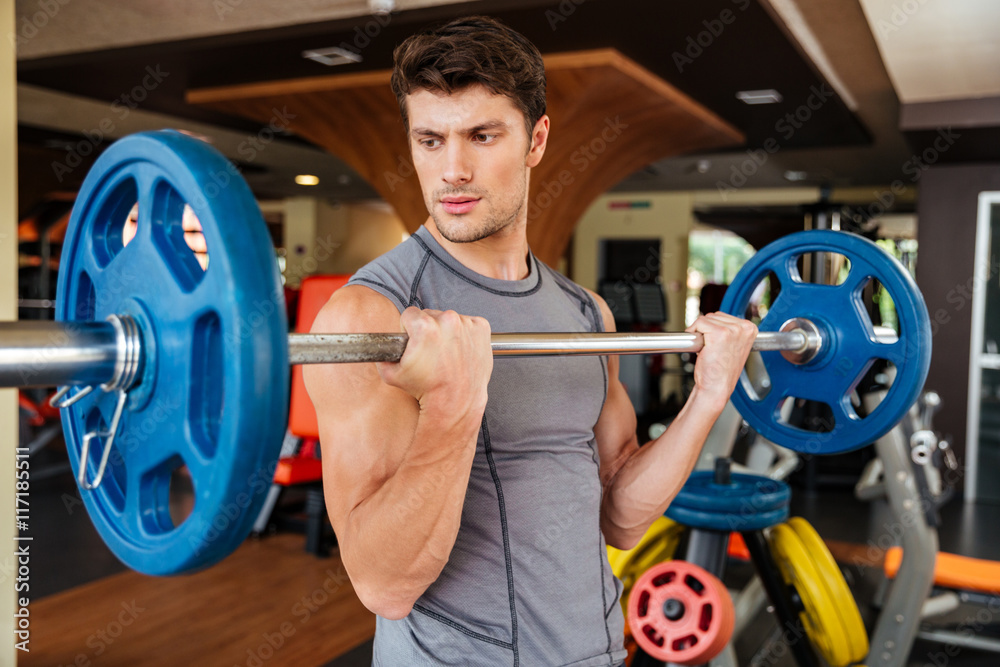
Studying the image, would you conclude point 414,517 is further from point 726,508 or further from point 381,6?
point 381,6

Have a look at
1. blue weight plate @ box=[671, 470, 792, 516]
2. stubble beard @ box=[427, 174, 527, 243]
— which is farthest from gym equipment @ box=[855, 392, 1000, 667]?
stubble beard @ box=[427, 174, 527, 243]

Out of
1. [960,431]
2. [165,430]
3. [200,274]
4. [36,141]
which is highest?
[36,141]

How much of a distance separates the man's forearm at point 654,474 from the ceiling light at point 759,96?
3.95 metres

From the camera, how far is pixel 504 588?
103 centimetres

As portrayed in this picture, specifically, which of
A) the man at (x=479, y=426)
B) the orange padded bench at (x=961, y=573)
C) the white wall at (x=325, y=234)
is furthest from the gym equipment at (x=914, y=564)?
the white wall at (x=325, y=234)

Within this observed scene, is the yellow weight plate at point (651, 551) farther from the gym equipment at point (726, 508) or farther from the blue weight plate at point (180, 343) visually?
the blue weight plate at point (180, 343)

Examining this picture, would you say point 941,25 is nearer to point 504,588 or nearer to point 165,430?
point 504,588

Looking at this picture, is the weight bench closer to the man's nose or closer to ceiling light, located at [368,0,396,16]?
ceiling light, located at [368,0,396,16]

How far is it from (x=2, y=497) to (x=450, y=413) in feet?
6.65

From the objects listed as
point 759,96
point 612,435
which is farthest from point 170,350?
point 759,96

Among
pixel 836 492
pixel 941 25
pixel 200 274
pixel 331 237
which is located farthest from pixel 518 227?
pixel 331 237

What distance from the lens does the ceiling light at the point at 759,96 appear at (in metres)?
4.72

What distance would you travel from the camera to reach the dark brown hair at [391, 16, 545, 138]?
3.39 feet

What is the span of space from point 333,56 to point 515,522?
11.9 feet
